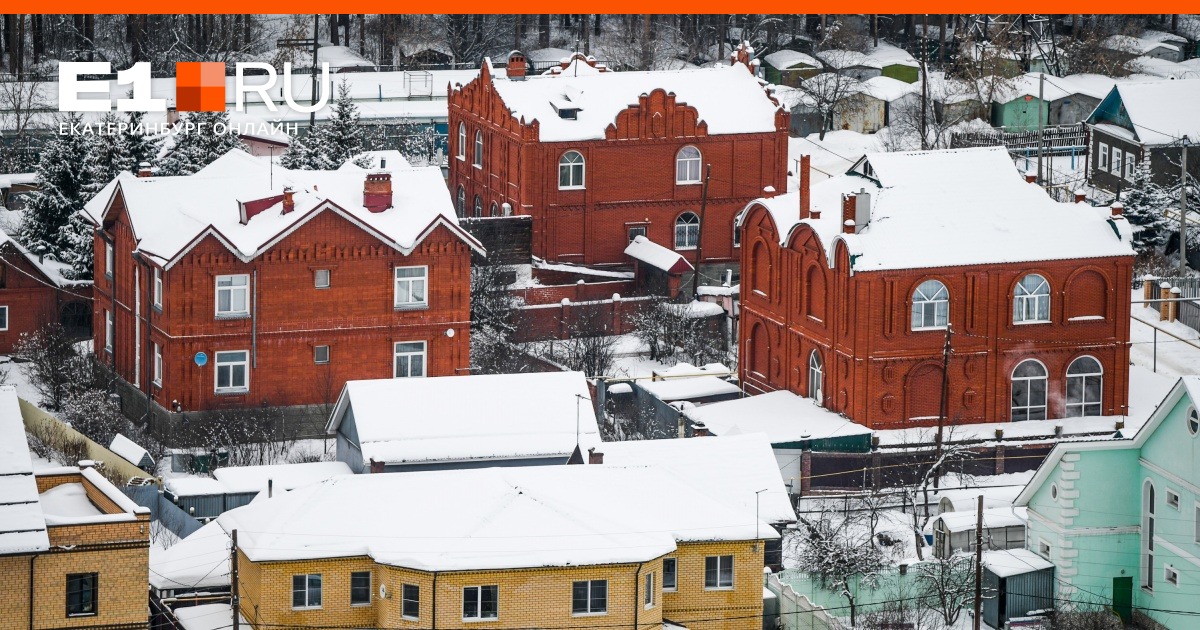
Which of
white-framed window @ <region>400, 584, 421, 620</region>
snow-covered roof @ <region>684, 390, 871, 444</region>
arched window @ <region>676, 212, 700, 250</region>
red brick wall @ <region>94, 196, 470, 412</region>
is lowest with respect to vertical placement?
Answer: white-framed window @ <region>400, 584, 421, 620</region>

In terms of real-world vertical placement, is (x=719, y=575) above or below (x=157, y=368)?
below

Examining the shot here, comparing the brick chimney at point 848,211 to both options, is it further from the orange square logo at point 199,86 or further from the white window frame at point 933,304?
the orange square logo at point 199,86

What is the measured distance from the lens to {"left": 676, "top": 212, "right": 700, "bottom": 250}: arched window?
58.8m

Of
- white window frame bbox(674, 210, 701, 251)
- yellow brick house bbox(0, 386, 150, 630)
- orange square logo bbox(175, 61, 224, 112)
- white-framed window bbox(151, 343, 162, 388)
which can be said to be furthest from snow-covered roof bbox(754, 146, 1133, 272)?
orange square logo bbox(175, 61, 224, 112)

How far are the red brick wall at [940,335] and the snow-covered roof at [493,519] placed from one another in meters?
11.7

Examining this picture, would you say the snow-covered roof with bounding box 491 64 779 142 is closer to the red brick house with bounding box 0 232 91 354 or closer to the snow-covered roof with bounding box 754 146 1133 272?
the snow-covered roof with bounding box 754 146 1133 272

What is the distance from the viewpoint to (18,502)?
27.3 m

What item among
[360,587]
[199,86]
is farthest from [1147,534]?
[199,86]

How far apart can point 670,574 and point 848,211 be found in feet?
48.9

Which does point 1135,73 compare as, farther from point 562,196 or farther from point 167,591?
point 167,591

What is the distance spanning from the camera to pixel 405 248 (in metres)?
44.0

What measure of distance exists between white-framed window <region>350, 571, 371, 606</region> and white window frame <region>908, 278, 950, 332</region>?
18058mm

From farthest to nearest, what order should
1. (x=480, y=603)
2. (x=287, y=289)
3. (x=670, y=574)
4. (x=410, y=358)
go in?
(x=410, y=358), (x=287, y=289), (x=670, y=574), (x=480, y=603)

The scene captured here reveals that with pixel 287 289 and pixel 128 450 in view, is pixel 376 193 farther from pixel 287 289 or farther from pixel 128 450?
pixel 128 450
